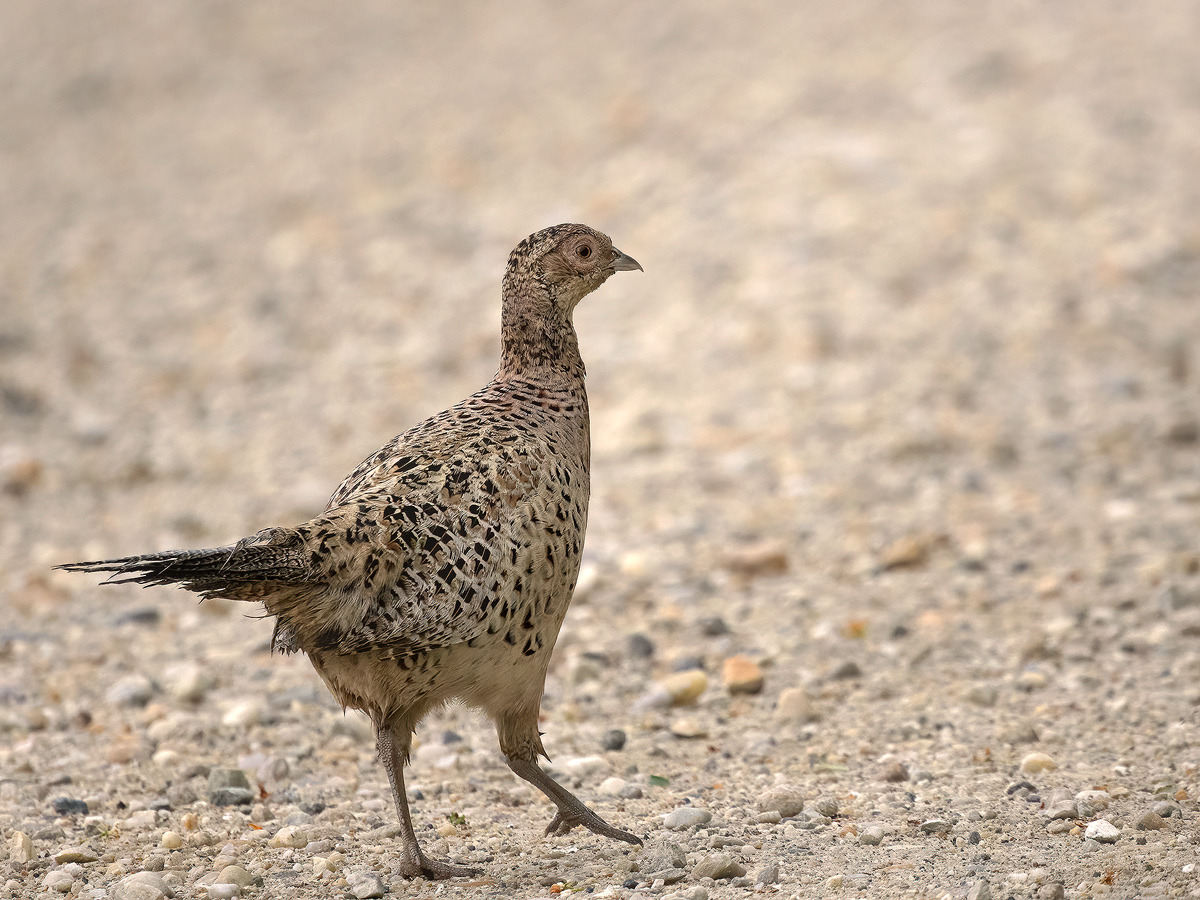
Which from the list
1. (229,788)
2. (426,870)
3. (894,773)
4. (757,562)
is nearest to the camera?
(426,870)

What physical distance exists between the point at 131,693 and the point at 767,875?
348 cm

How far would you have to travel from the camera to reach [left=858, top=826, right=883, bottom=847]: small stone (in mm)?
4871

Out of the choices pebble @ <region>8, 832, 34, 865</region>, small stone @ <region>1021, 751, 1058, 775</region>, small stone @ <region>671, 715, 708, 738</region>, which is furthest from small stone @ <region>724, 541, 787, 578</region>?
pebble @ <region>8, 832, 34, 865</region>

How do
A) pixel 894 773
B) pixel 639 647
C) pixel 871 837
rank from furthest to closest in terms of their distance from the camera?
pixel 639 647 → pixel 894 773 → pixel 871 837

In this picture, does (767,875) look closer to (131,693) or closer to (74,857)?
(74,857)

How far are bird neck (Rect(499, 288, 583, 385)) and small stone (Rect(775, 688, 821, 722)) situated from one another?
1.93 meters

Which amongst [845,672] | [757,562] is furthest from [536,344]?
[757,562]

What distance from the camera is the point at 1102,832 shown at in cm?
475

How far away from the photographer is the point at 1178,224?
1260 centimetres

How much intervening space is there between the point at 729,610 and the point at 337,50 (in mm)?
13336

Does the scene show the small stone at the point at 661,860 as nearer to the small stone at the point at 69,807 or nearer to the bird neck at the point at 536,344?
the bird neck at the point at 536,344

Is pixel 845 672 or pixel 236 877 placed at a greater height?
pixel 845 672

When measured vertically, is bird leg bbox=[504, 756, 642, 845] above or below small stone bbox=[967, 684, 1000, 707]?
below

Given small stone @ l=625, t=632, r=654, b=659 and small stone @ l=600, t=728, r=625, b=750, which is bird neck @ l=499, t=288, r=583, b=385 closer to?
small stone @ l=600, t=728, r=625, b=750
